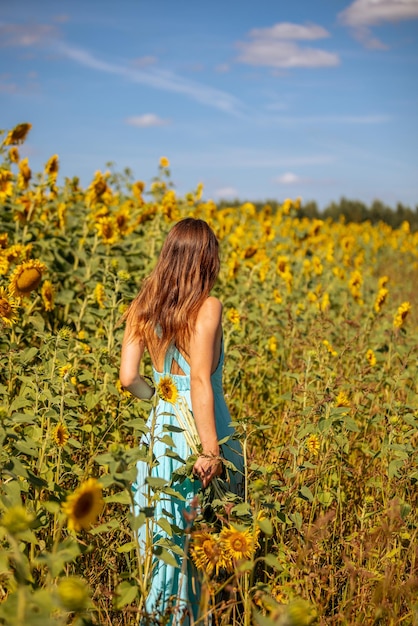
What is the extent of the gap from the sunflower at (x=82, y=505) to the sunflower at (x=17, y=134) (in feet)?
12.4

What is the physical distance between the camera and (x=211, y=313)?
2.33m

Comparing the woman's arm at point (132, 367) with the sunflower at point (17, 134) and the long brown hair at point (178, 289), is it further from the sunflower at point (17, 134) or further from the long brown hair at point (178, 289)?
the sunflower at point (17, 134)

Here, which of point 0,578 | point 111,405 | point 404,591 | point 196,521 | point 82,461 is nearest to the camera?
point 0,578

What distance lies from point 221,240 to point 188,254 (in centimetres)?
487

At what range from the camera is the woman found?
227cm

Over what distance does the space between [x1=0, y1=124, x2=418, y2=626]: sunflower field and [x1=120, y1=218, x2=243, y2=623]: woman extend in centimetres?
10

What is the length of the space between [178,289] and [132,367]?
1.06 feet

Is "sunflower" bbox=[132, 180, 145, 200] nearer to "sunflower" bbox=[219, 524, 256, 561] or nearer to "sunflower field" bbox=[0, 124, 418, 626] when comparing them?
"sunflower field" bbox=[0, 124, 418, 626]

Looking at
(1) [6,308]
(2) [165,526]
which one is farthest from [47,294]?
A: (2) [165,526]

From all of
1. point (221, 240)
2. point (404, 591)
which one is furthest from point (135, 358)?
point (221, 240)

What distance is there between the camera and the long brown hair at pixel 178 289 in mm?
2385

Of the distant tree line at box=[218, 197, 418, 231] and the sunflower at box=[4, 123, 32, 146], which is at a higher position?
the distant tree line at box=[218, 197, 418, 231]

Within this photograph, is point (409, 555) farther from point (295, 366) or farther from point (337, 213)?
point (337, 213)

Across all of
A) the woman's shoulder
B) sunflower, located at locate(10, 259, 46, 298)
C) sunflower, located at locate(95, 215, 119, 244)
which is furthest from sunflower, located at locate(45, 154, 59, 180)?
the woman's shoulder
